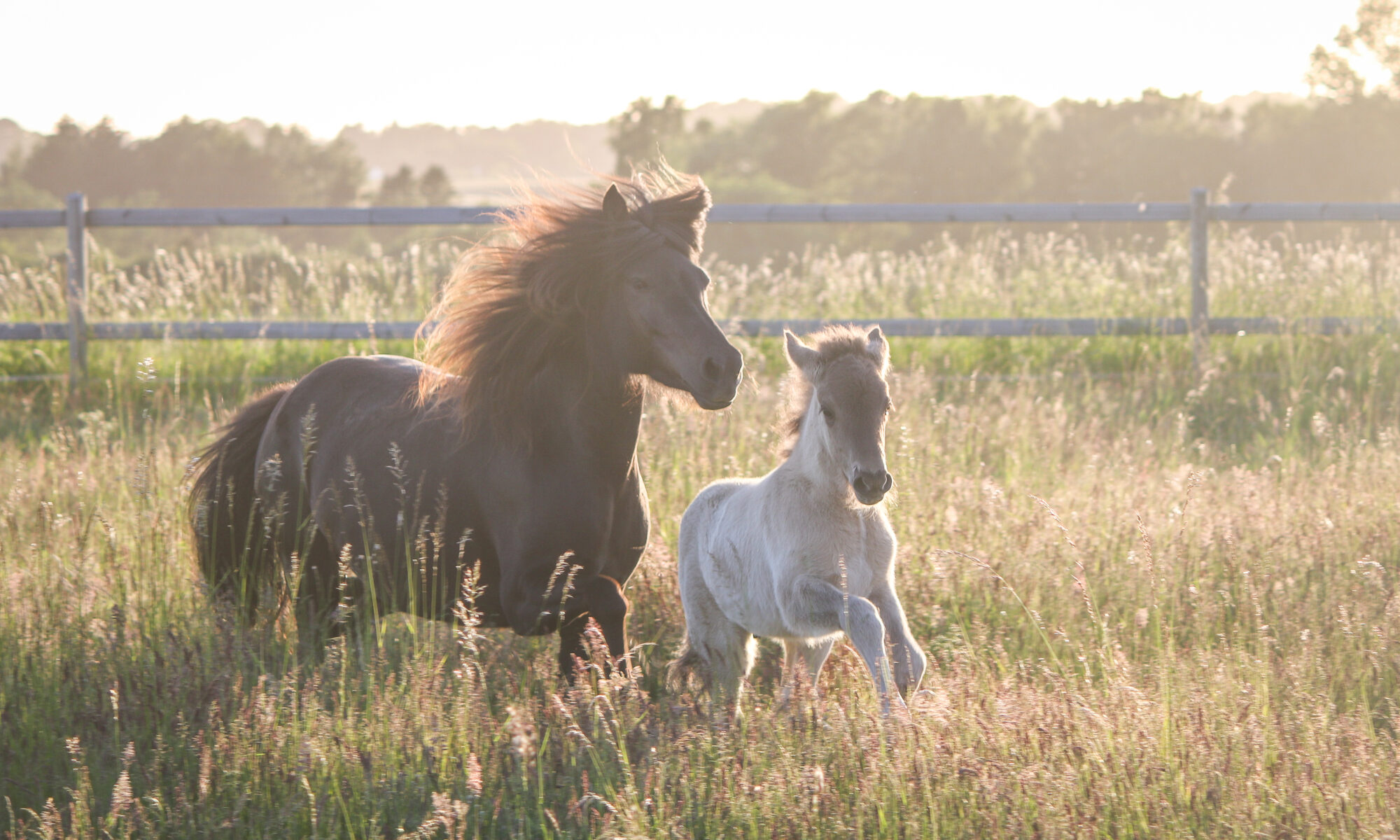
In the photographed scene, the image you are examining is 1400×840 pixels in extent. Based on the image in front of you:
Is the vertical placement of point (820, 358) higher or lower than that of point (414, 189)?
lower

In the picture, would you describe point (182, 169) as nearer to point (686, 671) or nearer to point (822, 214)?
point (822, 214)

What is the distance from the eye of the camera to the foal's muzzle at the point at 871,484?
10.5 feet

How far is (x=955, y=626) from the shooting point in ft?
13.4

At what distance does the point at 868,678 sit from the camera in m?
3.47

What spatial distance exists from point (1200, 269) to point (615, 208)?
7027 mm

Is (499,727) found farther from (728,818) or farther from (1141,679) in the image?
(1141,679)

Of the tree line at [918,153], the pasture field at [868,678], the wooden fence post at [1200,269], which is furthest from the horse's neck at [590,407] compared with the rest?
the tree line at [918,153]

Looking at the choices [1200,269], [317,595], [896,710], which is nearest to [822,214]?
[1200,269]

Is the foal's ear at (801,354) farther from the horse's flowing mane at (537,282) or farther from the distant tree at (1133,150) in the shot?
the distant tree at (1133,150)

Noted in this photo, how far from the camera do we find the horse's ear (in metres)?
3.54

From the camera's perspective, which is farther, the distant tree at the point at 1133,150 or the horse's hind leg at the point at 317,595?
the distant tree at the point at 1133,150

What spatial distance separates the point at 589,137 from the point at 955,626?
126771 mm

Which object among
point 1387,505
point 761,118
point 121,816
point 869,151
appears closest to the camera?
point 121,816

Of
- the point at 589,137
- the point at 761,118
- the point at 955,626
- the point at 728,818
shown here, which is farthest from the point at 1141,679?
the point at 589,137
